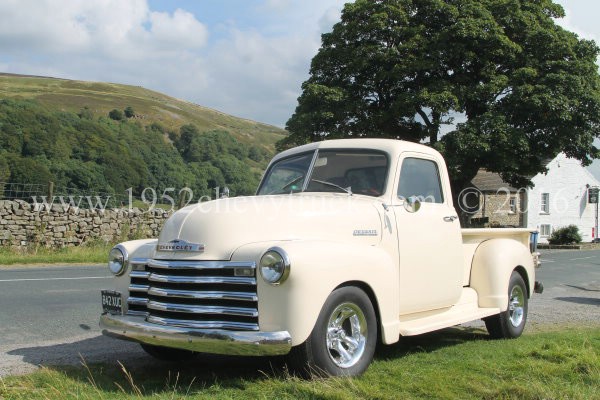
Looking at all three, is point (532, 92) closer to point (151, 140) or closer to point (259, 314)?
point (259, 314)

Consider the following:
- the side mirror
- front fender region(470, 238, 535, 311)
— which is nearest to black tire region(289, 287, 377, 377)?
the side mirror

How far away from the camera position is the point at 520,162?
28047mm

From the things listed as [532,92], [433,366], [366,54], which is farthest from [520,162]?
[433,366]

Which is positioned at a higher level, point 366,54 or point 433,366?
point 366,54

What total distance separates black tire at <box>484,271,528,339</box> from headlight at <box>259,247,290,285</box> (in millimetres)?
3507

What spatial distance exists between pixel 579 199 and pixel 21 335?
5578 centimetres

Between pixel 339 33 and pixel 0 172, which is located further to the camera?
pixel 0 172

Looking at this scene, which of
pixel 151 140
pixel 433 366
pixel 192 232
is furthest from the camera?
pixel 151 140

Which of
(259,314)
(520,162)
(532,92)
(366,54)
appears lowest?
(259,314)

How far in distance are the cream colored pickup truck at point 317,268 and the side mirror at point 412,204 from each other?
0.04 ft

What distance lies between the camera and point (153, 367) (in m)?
5.58

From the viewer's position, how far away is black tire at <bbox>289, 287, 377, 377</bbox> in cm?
450

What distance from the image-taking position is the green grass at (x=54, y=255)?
18025mm

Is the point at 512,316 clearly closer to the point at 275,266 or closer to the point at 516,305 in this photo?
the point at 516,305
